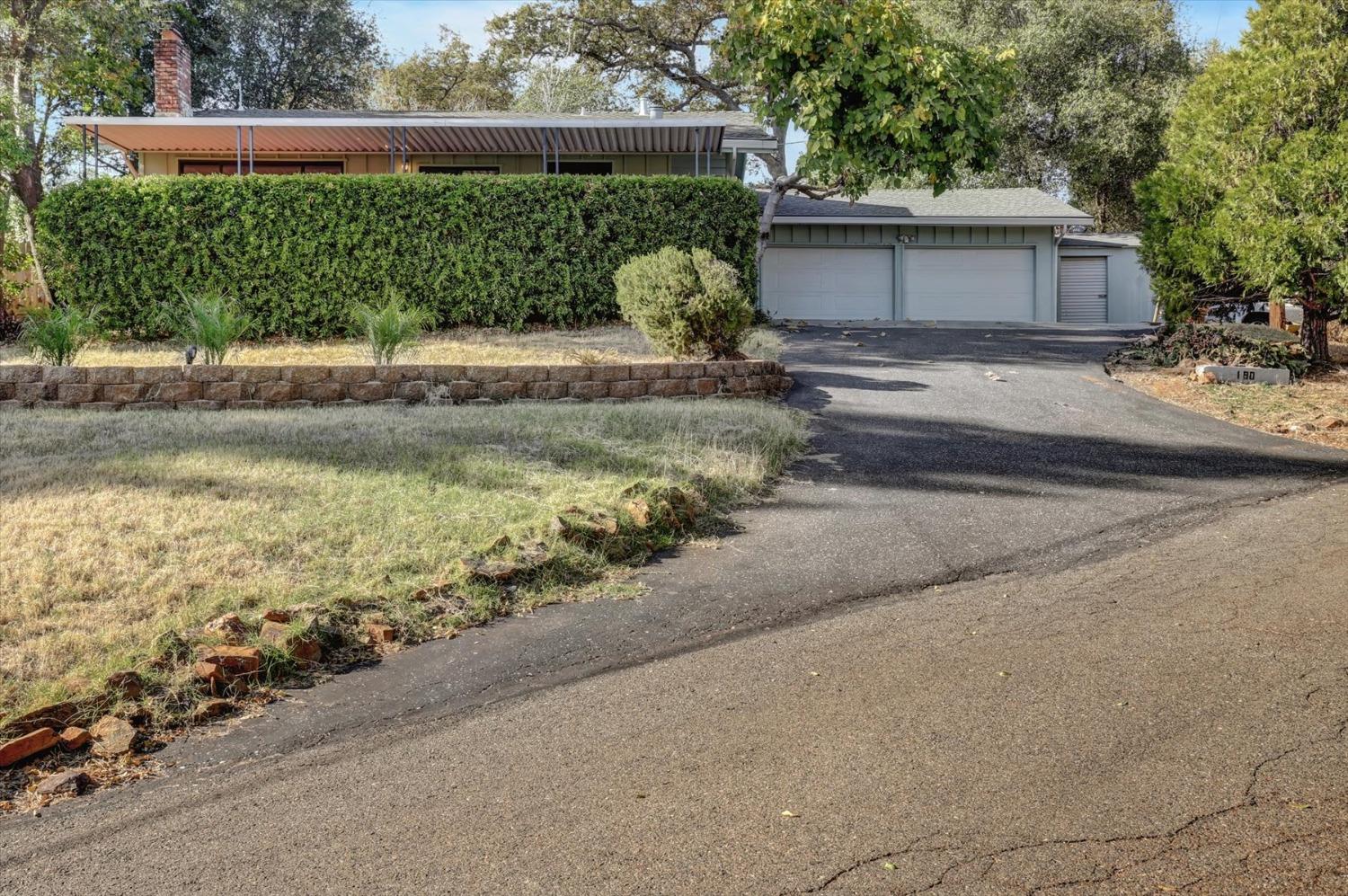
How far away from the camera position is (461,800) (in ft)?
11.6

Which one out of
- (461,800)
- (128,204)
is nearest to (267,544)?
(461,800)

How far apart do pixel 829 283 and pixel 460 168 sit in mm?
8268

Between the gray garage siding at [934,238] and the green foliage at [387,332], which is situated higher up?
the gray garage siding at [934,238]

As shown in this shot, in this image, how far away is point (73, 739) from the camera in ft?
13.1

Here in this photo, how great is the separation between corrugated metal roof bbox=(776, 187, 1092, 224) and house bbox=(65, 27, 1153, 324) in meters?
0.04

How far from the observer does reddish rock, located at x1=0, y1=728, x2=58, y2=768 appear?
3.86 m

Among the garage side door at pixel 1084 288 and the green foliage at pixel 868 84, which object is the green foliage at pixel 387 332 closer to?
the green foliage at pixel 868 84

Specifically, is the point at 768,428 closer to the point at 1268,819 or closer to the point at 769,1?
the point at 1268,819

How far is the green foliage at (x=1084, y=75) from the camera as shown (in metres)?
30.5

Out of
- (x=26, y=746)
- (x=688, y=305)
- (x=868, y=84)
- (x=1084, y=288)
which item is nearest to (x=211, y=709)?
(x=26, y=746)

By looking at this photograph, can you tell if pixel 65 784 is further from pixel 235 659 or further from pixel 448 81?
pixel 448 81

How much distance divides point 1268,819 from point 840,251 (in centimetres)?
2202

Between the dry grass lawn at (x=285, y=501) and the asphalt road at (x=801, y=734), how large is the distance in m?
0.85

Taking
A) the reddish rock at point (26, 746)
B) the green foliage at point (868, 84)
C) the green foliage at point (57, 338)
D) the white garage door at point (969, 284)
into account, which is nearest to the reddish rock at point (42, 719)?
the reddish rock at point (26, 746)
